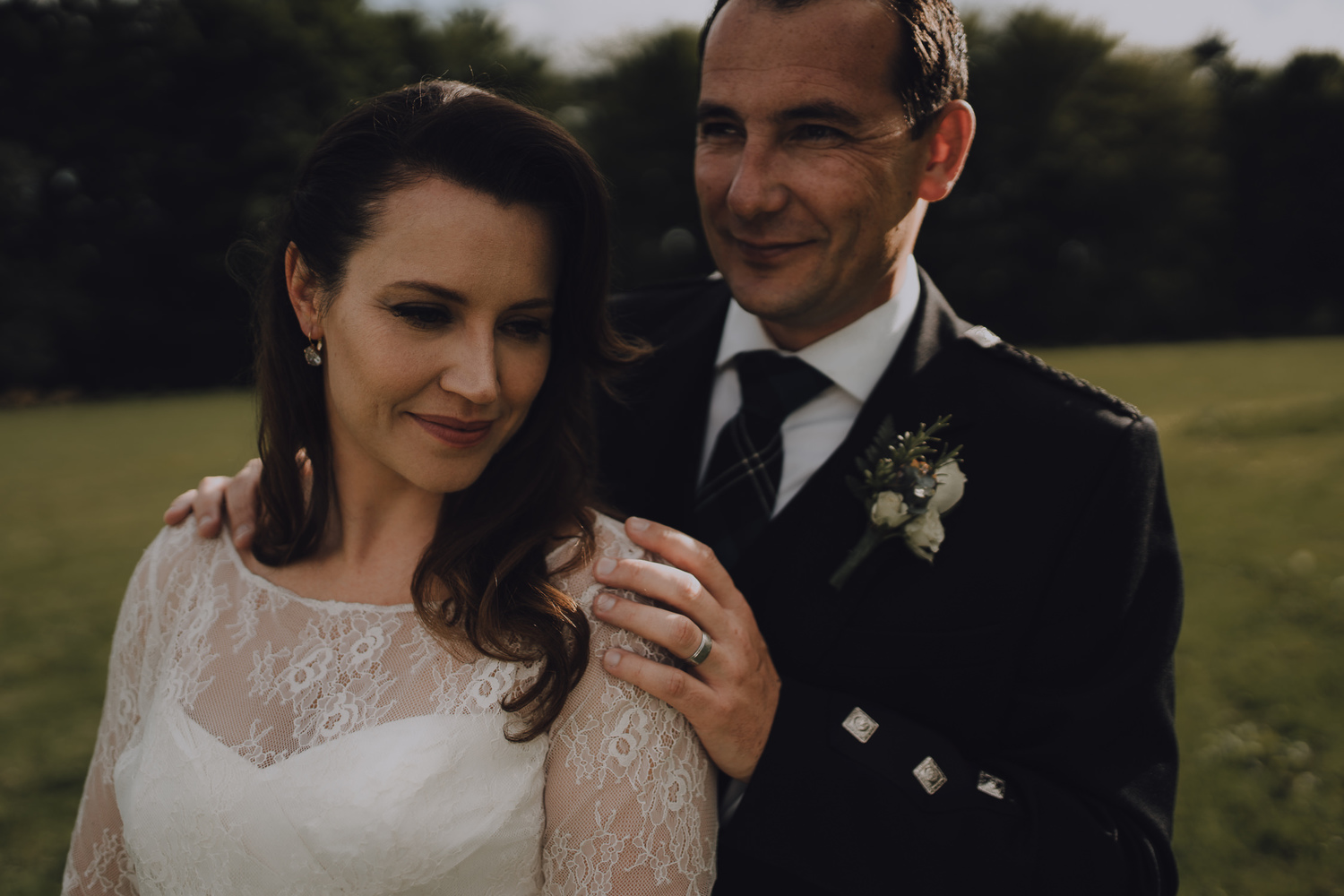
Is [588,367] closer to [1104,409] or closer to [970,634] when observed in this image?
[970,634]

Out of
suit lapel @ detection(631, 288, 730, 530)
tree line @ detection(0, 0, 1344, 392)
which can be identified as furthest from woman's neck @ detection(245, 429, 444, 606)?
tree line @ detection(0, 0, 1344, 392)

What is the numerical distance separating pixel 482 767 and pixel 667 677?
0.41 m

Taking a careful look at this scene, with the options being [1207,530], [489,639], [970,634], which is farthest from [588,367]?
[1207,530]

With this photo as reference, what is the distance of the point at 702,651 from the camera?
1978 mm

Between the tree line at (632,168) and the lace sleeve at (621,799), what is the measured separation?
2424 cm

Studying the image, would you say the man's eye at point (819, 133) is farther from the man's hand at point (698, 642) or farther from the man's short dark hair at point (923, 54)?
the man's hand at point (698, 642)

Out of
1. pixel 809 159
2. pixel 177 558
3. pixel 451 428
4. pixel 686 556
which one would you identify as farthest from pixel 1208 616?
pixel 177 558

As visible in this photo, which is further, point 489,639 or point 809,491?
point 809,491

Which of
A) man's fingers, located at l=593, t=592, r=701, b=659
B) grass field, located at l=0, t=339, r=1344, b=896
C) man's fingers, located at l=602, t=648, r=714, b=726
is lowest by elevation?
grass field, located at l=0, t=339, r=1344, b=896

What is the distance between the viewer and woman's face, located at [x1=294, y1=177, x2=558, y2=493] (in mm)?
1980

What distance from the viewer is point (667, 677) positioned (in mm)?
1907

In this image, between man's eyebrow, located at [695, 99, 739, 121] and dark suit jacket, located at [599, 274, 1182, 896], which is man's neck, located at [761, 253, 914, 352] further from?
man's eyebrow, located at [695, 99, 739, 121]

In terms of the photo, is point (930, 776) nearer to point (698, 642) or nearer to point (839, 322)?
point (698, 642)

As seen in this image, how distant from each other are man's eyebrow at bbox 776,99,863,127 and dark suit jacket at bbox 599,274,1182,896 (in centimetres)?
67
